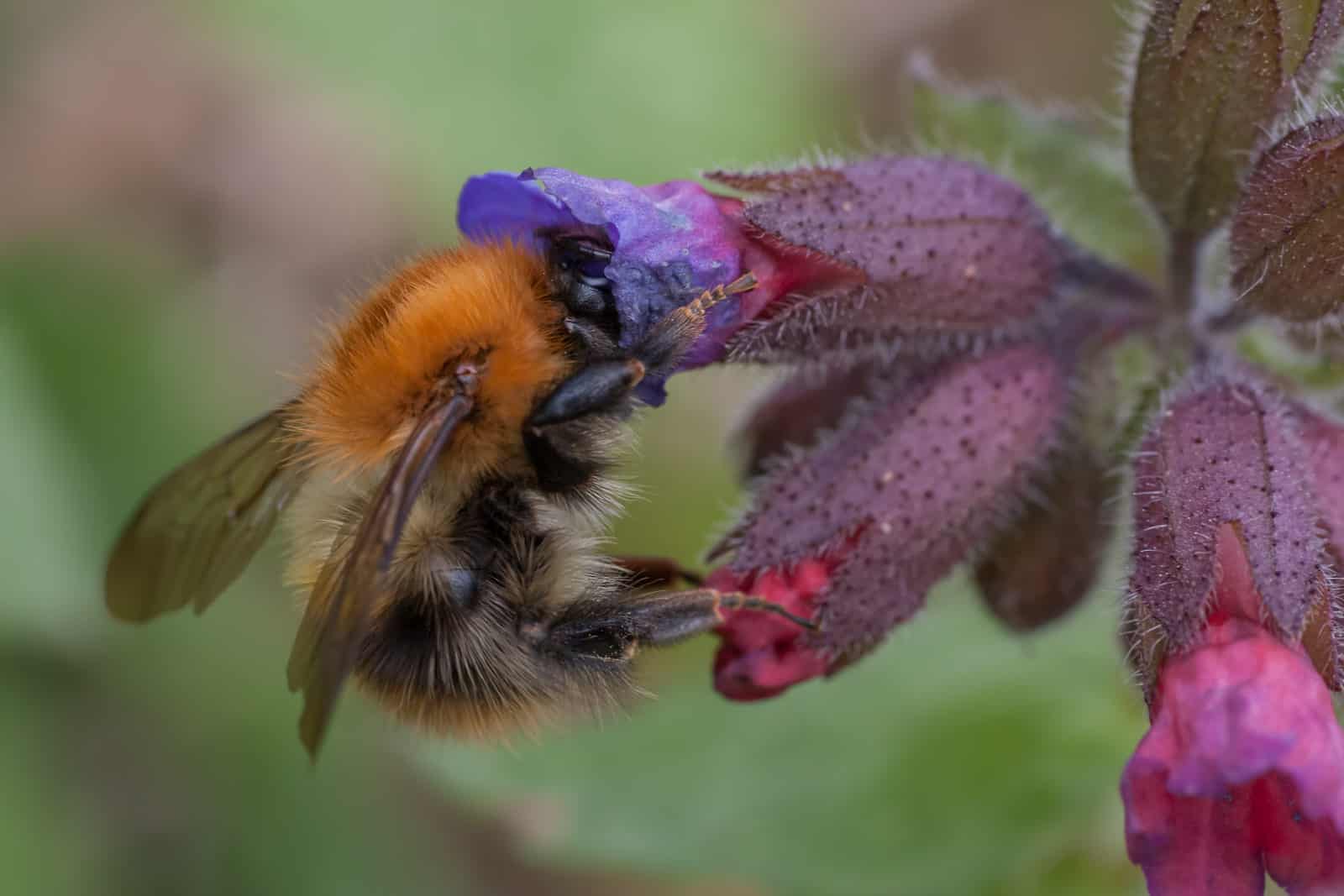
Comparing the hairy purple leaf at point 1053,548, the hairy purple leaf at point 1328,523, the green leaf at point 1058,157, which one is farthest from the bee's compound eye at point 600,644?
the green leaf at point 1058,157

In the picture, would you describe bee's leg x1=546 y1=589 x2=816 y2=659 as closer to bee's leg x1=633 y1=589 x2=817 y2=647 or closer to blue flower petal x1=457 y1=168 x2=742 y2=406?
bee's leg x1=633 y1=589 x2=817 y2=647

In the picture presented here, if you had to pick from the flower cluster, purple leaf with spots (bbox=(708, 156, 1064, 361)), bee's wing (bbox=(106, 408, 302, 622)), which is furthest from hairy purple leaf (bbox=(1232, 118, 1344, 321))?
bee's wing (bbox=(106, 408, 302, 622))

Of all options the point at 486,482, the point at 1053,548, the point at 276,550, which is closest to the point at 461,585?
the point at 486,482

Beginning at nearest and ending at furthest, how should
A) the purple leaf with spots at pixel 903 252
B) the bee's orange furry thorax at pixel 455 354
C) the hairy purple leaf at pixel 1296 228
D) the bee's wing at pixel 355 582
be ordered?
1. the bee's wing at pixel 355 582
2. the bee's orange furry thorax at pixel 455 354
3. the hairy purple leaf at pixel 1296 228
4. the purple leaf with spots at pixel 903 252

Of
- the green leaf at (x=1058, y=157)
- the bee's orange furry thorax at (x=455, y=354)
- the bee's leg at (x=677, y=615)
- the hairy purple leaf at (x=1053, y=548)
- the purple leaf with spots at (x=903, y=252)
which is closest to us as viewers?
the bee's orange furry thorax at (x=455, y=354)

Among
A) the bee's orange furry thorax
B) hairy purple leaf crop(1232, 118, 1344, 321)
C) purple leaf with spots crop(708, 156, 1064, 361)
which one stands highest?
hairy purple leaf crop(1232, 118, 1344, 321)

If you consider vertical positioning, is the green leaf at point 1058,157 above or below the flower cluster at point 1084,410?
above

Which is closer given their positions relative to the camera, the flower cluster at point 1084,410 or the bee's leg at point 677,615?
the flower cluster at point 1084,410

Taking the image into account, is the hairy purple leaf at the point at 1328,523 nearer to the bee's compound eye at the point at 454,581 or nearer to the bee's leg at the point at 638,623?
the bee's leg at the point at 638,623
